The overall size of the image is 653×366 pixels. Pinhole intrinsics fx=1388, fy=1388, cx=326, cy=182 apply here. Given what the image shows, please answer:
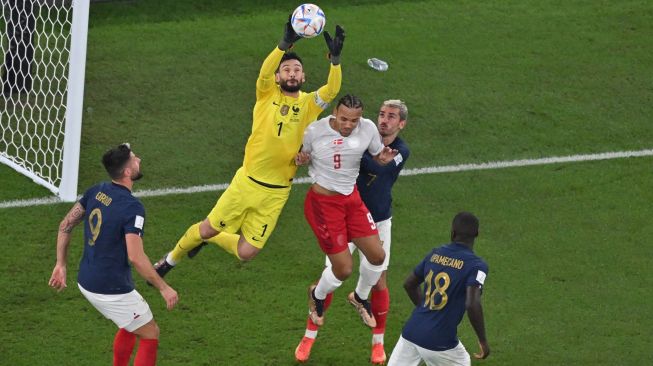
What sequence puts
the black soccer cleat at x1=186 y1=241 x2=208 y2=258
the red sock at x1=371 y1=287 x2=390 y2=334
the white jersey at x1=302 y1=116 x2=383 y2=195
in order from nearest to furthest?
the white jersey at x1=302 y1=116 x2=383 y2=195
the red sock at x1=371 y1=287 x2=390 y2=334
the black soccer cleat at x1=186 y1=241 x2=208 y2=258

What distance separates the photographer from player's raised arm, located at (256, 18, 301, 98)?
456 inches

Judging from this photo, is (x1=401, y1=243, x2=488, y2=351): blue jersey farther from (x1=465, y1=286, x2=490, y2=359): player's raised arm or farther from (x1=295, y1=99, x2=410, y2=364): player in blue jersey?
(x1=295, y1=99, x2=410, y2=364): player in blue jersey

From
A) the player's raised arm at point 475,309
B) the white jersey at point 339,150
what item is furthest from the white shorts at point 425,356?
the white jersey at point 339,150

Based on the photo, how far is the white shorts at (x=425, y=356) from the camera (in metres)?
10.2

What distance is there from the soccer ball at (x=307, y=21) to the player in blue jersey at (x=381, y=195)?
2.86ft

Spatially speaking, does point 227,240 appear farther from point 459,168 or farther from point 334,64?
point 459,168

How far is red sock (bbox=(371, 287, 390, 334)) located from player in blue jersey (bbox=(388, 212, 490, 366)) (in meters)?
1.64

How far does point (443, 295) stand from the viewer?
1002 centimetres

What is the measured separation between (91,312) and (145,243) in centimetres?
139

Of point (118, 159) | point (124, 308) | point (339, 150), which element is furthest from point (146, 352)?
point (339, 150)

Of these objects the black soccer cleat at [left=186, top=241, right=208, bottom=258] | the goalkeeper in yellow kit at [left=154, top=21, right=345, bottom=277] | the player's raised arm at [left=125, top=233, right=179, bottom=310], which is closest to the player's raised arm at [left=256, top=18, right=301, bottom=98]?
the goalkeeper in yellow kit at [left=154, top=21, right=345, bottom=277]

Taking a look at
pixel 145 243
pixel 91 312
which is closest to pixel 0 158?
pixel 145 243

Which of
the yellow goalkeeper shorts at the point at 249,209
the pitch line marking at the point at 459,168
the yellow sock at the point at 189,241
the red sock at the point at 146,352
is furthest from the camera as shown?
the pitch line marking at the point at 459,168

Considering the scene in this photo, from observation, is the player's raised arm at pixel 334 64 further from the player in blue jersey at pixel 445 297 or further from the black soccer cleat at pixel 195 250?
the player in blue jersey at pixel 445 297
